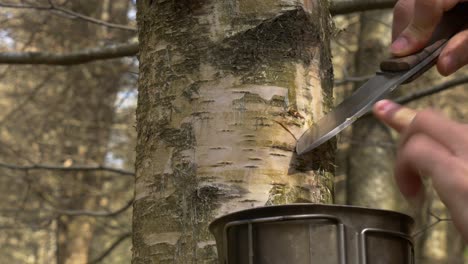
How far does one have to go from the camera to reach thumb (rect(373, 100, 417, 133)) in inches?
38.9

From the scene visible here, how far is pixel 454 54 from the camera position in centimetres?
150

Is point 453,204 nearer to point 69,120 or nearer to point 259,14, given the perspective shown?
point 259,14

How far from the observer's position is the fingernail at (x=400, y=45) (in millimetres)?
1559

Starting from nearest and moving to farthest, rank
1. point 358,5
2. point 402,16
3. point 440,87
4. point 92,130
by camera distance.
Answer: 1. point 402,16
2. point 358,5
3. point 440,87
4. point 92,130

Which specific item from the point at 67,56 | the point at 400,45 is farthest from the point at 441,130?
the point at 67,56

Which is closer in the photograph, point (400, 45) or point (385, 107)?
point (385, 107)

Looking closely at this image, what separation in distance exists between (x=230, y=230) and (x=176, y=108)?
0.49m

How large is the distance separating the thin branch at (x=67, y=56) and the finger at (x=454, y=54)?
2.33 meters

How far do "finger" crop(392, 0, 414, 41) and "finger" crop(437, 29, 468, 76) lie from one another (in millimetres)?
264

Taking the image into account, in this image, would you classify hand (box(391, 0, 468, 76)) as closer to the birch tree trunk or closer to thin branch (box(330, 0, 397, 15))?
the birch tree trunk

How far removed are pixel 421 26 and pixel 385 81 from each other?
7.6 inches

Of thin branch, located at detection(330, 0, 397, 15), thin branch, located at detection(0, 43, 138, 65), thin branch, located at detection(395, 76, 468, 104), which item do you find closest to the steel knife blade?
thin branch, located at detection(330, 0, 397, 15)

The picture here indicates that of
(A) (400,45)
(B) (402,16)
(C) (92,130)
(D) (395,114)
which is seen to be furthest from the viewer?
(C) (92,130)

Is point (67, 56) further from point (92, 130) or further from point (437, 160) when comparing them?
point (92, 130)
